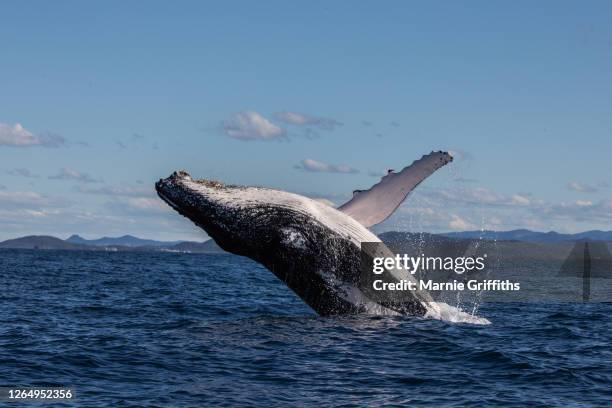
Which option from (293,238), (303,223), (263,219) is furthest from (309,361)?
(263,219)

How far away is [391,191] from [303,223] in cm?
150

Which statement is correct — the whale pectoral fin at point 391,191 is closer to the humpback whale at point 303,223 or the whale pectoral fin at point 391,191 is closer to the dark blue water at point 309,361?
the humpback whale at point 303,223

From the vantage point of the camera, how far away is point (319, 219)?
12.9 m

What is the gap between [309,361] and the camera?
11.1m

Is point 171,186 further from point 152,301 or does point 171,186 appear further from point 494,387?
point 152,301

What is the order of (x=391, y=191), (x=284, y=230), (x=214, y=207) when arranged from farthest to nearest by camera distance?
1. (x=391, y=191)
2. (x=214, y=207)
3. (x=284, y=230)

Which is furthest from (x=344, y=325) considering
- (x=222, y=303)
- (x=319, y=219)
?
(x=222, y=303)

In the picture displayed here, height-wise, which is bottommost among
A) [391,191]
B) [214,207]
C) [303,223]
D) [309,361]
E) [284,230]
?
[309,361]

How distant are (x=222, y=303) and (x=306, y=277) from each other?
8721mm

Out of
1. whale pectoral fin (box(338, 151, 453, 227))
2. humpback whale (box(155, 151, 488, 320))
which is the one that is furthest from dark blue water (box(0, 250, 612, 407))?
whale pectoral fin (box(338, 151, 453, 227))

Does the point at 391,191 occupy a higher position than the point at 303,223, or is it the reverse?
the point at 391,191

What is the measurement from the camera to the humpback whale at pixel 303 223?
12.8 meters

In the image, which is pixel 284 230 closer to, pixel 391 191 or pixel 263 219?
pixel 263 219

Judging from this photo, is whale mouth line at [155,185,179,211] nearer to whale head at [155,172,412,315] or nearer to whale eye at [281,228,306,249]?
whale head at [155,172,412,315]
